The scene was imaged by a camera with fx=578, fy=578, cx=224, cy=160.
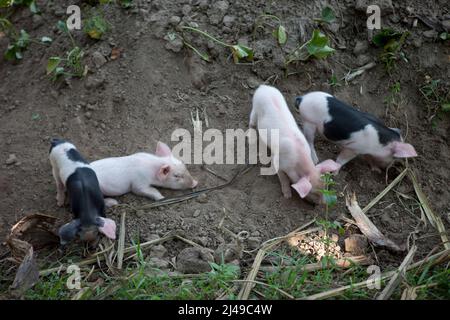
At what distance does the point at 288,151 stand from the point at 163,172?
1.15 m

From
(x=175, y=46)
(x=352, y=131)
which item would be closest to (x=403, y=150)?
(x=352, y=131)

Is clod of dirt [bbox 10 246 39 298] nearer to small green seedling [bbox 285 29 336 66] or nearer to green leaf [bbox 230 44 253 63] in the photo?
green leaf [bbox 230 44 253 63]

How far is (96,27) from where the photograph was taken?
20.1 ft

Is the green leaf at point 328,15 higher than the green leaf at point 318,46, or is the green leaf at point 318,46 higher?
the green leaf at point 328,15

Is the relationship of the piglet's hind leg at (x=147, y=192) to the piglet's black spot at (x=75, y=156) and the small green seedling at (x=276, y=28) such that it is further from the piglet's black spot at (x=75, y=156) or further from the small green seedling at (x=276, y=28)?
the small green seedling at (x=276, y=28)

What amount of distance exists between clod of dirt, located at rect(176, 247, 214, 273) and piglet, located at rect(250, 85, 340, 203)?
987 mm

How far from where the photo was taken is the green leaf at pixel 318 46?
5.80m

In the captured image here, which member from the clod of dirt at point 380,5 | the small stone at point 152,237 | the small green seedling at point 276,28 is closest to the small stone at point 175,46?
the small green seedling at point 276,28

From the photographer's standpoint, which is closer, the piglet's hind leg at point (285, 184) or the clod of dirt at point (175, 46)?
the piglet's hind leg at point (285, 184)

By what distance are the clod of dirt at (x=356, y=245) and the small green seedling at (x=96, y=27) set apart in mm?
3394

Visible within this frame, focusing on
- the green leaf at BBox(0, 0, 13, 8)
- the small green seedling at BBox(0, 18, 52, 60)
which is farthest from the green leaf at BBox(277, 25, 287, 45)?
the green leaf at BBox(0, 0, 13, 8)

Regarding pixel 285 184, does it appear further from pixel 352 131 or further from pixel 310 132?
pixel 352 131

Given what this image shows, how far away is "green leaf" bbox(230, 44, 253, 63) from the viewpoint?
585 cm

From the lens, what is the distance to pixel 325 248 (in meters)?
4.76
